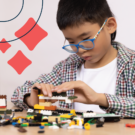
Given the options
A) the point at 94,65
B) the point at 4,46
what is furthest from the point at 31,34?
the point at 94,65

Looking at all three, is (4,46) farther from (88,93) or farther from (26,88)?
(88,93)

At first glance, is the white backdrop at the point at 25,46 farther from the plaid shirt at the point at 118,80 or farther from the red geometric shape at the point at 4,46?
the plaid shirt at the point at 118,80

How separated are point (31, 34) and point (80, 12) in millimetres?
880

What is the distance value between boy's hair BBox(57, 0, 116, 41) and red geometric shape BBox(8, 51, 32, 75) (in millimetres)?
821

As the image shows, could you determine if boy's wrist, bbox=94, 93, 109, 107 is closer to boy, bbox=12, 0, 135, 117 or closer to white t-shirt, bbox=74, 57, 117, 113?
boy, bbox=12, 0, 135, 117

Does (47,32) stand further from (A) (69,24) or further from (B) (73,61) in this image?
(A) (69,24)

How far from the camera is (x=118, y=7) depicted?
57.1 inches

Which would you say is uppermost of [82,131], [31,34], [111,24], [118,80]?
[31,34]

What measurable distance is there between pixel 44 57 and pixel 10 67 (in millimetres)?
315

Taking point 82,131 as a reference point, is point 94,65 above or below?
above

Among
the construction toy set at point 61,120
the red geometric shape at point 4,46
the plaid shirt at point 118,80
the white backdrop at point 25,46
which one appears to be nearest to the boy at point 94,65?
the plaid shirt at point 118,80

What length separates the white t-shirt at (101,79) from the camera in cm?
108

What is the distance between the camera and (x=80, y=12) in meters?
0.91

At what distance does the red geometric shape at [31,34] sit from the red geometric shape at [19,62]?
97 mm
